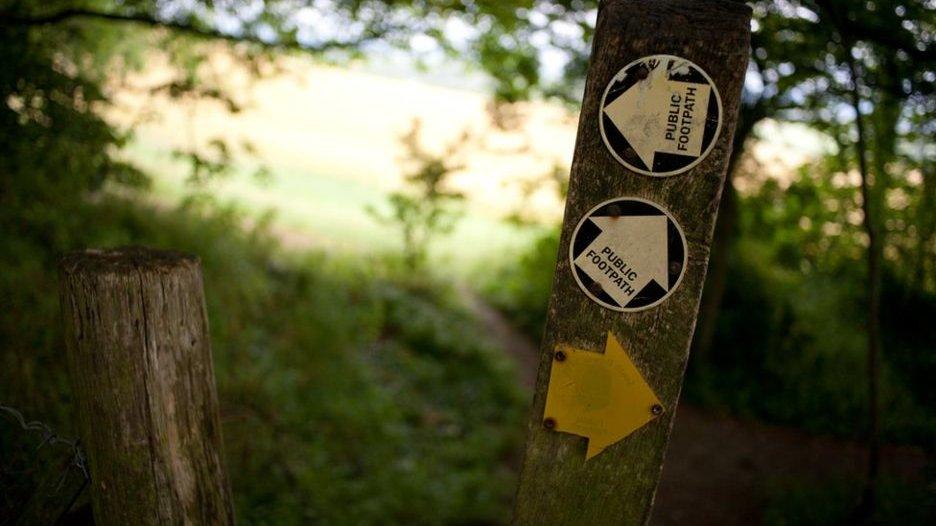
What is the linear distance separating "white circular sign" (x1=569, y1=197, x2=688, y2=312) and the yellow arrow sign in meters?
0.13

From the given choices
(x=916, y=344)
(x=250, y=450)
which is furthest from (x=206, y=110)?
(x=916, y=344)

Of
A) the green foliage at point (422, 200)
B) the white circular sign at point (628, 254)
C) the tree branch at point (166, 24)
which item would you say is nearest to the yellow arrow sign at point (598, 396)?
the white circular sign at point (628, 254)

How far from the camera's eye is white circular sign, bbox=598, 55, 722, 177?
146 cm

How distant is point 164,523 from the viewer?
6.26ft

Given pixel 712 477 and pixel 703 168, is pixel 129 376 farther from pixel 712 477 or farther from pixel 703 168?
pixel 712 477

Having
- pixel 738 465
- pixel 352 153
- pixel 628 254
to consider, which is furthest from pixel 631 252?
pixel 352 153

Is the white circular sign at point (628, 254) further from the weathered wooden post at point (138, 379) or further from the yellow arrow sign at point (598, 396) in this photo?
the weathered wooden post at point (138, 379)

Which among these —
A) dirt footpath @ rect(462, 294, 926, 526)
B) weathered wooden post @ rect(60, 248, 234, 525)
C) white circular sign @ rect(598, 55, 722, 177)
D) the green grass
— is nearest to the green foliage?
the green grass

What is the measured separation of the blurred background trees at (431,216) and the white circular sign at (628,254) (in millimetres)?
2050

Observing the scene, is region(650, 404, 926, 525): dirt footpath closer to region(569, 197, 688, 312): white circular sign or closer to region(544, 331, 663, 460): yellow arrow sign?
region(544, 331, 663, 460): yellow arrow sign

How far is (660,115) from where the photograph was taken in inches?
58.3

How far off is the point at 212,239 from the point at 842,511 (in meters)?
6.44

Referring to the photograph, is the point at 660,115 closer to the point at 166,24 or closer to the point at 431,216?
the point at 166,24

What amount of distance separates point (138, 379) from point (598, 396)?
1.35m
